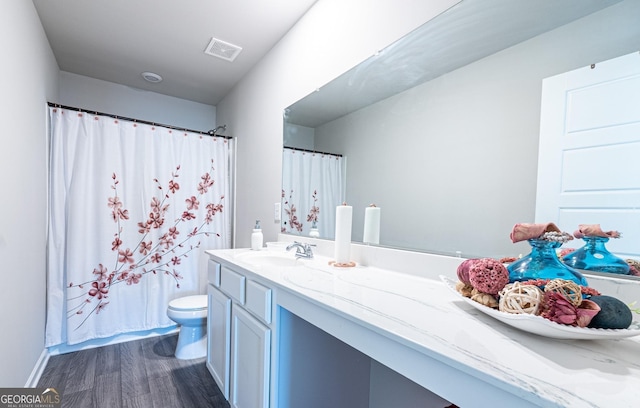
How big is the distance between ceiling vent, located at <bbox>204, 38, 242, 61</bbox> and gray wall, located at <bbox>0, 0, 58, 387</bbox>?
1031 mm

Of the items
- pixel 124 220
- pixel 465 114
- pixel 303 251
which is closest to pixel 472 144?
pixel 465 114

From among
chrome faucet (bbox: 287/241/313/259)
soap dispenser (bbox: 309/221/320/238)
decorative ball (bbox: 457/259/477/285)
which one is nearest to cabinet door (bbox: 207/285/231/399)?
chrome faucet (bbox: 287/241/313/259)

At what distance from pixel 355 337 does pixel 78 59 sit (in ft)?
10.4

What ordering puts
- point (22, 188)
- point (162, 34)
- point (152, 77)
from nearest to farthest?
point (22, 188) → point (162, 34) → point (152, 77)

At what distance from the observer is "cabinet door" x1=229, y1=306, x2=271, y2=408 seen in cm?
113

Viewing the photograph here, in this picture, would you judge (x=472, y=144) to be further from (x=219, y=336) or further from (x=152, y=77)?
(x=152, y=77)

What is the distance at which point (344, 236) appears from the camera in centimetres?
139

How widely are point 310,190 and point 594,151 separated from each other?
1.37m

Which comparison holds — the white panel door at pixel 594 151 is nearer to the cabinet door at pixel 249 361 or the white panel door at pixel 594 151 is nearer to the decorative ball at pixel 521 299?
the decorative ball at pixel 521 299

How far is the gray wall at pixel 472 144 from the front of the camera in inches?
31.7

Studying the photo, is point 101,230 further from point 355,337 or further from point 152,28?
point 355,337

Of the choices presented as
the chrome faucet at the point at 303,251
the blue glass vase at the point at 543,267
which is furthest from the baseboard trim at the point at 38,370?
the blue glass vase at the point at 543,267

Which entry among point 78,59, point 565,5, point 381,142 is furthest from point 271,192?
point 78,59

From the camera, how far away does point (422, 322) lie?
67 centimetres
